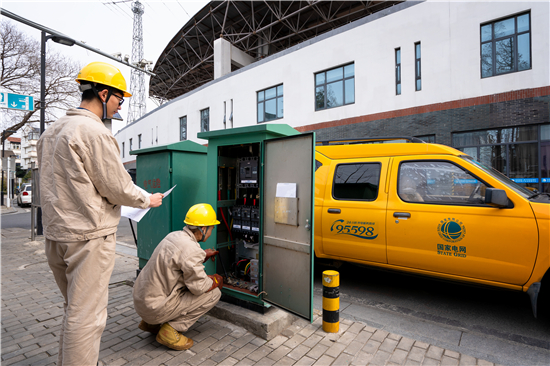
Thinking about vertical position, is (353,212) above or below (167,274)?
above

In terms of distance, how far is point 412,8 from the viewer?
1137 cm

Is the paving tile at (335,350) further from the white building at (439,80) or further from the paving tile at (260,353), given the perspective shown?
the white building at (439,80)

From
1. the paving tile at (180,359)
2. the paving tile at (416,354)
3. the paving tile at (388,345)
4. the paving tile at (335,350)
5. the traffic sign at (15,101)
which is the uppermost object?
the traffic sign at (15,101)

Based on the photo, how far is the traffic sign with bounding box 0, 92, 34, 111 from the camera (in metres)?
7.59

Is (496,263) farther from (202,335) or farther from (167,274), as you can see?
(167,274)

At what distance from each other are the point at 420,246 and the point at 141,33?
4883 centimetres

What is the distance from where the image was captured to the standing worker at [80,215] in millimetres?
2086

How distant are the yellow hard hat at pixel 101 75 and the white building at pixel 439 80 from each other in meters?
11.2

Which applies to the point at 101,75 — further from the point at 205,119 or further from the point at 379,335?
the point at 205,119

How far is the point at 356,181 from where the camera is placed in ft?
15.5

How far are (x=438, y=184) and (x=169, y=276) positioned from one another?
3.54 m

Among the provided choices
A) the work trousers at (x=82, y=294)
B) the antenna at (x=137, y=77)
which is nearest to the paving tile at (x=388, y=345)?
the work trousers at (x=82, y=294)

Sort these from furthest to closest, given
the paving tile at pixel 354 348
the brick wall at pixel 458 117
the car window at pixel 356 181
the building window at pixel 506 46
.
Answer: the building window at pixel 506 46
the brick wall at pixel 458 117
the car window at pixel 356 181
the paving tile at pixel 354 348

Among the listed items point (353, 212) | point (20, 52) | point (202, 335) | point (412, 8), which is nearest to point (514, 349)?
point (353, 212)
